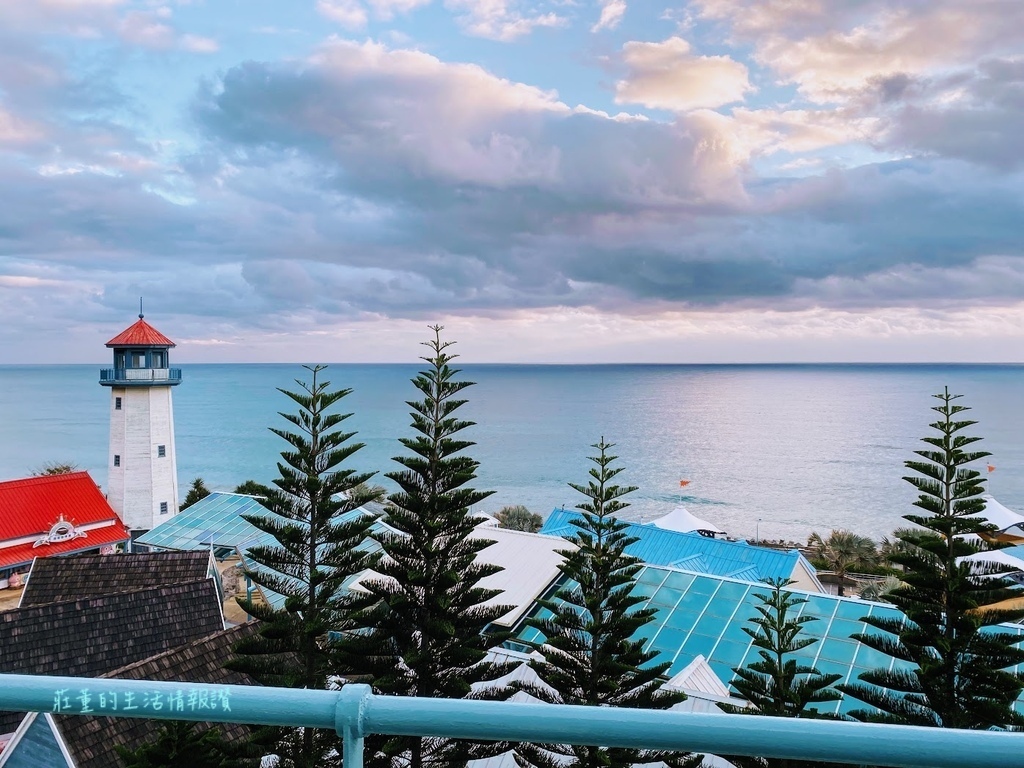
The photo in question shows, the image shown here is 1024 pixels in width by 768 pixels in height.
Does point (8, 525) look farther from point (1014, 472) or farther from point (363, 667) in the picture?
point (1014, 472)

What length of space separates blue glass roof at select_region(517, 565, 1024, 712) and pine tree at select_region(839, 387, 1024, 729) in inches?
71.0

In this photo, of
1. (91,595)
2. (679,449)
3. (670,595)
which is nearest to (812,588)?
(670,595)

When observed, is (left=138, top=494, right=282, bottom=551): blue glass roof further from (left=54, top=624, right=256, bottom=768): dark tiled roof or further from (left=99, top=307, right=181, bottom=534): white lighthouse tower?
(left=54, top=624, right=256, bottom=768): dark tiled roof

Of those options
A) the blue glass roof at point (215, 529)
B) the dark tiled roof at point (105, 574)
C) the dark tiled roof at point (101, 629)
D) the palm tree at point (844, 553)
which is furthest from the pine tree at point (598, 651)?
the palm tree at point (844, 553)

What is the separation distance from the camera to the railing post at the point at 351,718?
1090mm

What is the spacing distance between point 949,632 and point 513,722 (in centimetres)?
951

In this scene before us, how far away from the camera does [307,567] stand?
10.1 meters

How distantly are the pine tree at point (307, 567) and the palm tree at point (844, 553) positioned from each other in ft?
65.6

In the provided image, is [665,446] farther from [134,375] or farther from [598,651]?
[598,651]

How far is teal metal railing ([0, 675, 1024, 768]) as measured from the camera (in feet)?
3.35

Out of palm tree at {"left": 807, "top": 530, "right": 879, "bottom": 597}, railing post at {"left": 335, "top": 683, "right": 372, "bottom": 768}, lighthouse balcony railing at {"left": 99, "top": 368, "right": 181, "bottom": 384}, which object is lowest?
palm tree at {"left": 807, "top": 530, "right": 879, "bottom": 597}

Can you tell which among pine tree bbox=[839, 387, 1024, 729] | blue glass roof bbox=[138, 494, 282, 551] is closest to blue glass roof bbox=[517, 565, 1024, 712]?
pine tree bbox=[839, 387, 1024, 729]

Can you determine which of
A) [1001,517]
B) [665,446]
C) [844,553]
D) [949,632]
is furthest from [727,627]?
[665,446]

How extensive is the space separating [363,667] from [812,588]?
14290 millimetres
